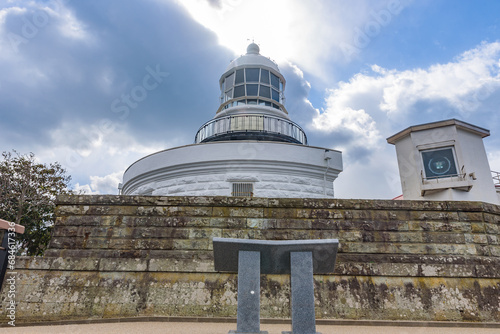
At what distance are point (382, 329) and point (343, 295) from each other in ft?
2.05

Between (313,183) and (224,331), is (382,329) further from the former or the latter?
(313,183)

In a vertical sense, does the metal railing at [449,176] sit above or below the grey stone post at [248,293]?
above

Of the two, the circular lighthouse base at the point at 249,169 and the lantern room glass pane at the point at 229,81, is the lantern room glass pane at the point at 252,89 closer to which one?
the lantern room glass pane at the point at 229,81

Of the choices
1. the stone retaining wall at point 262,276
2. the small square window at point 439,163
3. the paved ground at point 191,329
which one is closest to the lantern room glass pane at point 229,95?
the small square window at point 439,163

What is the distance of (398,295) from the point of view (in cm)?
420

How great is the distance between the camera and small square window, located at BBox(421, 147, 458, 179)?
355 inches

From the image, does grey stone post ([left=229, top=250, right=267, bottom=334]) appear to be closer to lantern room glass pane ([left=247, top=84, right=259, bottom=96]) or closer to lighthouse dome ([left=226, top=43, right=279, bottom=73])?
lantern room glass pane ([left=247, top=84, right=259, bottom=96])

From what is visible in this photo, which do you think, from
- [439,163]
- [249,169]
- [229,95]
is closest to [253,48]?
[229,95]

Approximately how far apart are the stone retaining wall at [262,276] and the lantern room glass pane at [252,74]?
9.80 meters

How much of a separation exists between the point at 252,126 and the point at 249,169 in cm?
269

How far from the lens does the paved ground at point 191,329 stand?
342 centimetres

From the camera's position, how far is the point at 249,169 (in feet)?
29.4

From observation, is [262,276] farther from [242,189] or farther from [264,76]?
[264,76]

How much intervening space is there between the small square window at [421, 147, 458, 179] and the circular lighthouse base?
2.76 metres
